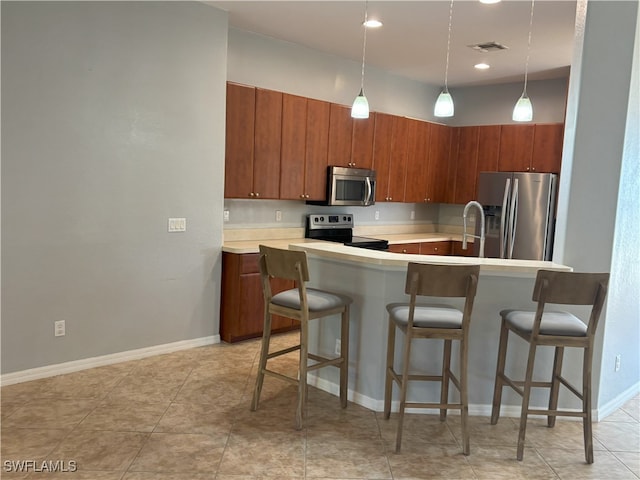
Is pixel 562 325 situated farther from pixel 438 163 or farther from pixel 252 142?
pixel 438 163

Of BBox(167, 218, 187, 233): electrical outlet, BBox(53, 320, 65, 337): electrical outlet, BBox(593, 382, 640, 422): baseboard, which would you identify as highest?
BBox(167, 218, 187, 233): electrical outlet

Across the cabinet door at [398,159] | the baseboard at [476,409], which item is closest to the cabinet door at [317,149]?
the cabinet door at [398,159]

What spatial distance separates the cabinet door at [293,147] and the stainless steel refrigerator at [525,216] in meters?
2.45

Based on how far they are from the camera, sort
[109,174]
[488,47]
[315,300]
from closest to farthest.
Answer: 1. [315,300]
2. [109,174]
3. [488,47]

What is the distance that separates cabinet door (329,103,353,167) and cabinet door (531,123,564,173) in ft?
7.74

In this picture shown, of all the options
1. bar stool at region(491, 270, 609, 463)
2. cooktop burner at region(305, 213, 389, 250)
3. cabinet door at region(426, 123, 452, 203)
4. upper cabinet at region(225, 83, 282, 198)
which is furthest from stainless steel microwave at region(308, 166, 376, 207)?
bar stool at region(491, 270, 609, 463)

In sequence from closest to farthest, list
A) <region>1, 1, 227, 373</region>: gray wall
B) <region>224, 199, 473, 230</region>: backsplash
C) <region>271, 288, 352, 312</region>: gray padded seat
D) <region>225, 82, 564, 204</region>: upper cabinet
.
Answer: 1. <region>271, 288, 352, 312</region>: gray padded seat
2. <region>1, 1, 227, 373</region>: gray wall
3. <region>225, 82, 564, 204</region>: upper cabinet
4. <region>224, 199, 473, 230</region>: backsplash

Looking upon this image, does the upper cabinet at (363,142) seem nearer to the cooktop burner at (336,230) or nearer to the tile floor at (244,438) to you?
the cooktop burner at (336,230)

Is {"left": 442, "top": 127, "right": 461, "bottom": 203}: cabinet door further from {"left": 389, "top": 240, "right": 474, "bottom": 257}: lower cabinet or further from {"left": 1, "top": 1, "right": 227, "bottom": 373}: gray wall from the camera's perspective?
{"left": 1, "top": 1, "right": 227, "bottom": 373}: gray wall

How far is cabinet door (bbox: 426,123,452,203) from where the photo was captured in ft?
22.5

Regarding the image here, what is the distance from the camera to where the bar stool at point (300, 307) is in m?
3.04

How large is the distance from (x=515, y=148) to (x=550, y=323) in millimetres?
4098

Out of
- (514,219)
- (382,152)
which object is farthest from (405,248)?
(514,219)

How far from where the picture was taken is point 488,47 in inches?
201
